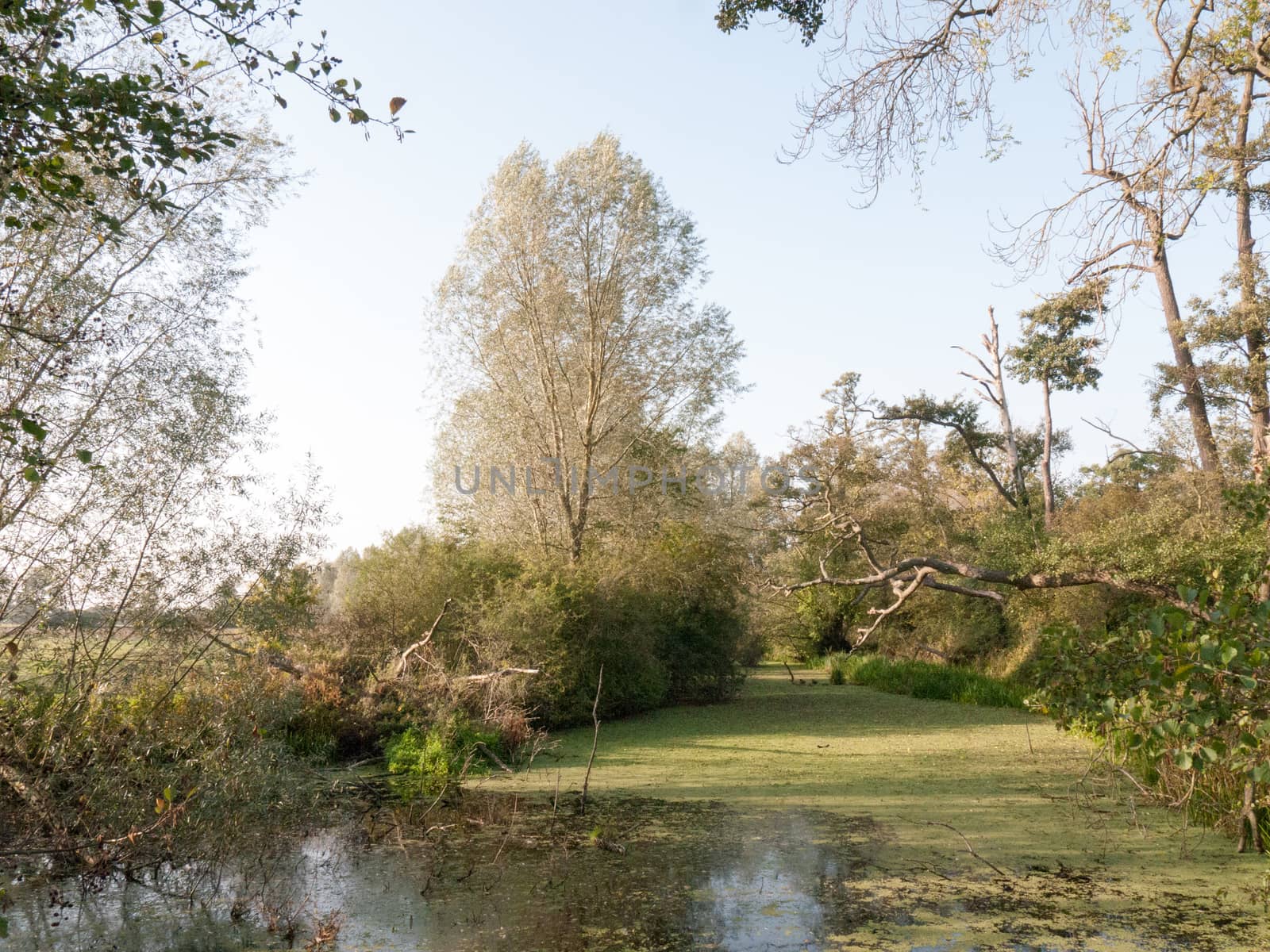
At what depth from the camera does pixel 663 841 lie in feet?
19.6

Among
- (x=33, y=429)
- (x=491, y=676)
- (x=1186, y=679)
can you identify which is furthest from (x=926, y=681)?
(x=33, y=429)

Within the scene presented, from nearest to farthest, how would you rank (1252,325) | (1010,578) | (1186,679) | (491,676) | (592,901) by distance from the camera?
1. (1186,679)
2. (592,901)
3. (1010,578)
4. (491,676)
5. (1252,325)

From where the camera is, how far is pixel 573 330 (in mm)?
15000

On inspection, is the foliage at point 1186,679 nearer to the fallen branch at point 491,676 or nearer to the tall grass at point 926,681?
the fallen branch at point 491,676

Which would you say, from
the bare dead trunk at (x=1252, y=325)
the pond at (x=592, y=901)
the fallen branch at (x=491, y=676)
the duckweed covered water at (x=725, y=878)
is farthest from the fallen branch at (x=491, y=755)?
the bare dead trunk at (x=1252, y=325)

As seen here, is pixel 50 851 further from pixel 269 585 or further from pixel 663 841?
pixel 663 841

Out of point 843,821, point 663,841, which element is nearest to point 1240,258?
point 843,821

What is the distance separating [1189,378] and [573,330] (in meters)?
8.99

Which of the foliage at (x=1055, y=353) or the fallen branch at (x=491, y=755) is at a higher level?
the foliage at (x=1055, y=353)

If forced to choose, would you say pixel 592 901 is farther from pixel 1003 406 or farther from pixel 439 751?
pixel 1003 406

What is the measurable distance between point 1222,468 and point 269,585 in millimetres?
13172

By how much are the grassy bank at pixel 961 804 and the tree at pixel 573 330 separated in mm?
4473

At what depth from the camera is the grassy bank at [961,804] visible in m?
4.47

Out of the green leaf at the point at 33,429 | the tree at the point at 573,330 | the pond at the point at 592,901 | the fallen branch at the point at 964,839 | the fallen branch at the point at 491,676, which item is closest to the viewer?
the green leaf at the point at 33,429
